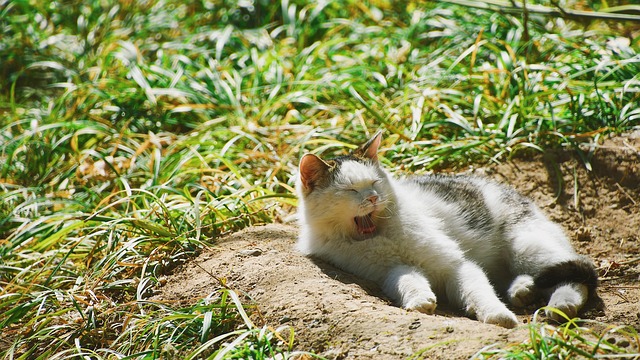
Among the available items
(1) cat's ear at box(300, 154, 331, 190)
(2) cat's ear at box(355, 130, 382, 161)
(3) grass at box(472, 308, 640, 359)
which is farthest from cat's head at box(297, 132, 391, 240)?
(3) grass at box(472, 308, 640, 359)

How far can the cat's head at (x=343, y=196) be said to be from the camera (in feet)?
11.2

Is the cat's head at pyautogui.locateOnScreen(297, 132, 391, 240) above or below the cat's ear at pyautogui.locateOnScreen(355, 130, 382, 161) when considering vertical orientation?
below

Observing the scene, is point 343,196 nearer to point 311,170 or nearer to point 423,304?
point 311,170

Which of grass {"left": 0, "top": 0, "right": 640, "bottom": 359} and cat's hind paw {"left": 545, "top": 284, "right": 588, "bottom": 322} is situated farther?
grass {"left": 0, "top": 0, "right": 640, "bottom": 359}

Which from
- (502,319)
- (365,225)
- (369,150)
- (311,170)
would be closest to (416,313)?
(502,319)

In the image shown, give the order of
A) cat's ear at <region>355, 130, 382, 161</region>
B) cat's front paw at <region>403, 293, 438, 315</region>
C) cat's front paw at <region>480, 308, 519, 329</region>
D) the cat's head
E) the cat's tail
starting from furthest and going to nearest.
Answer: cat's ear at <region>355, 130, 382, 161</region> < the cat's head < the cat's tail < cat's front paw at <region>403, 293, 438, 315</region> < cat's front paw at <region>480, 308, 519, 329</region>

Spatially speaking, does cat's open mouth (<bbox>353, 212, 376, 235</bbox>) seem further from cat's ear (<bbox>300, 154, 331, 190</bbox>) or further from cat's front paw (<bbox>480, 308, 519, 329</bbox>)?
cat's front paw (<bbox>480, 308, 519, 329</bbox>)

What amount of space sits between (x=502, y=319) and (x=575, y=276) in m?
0.60

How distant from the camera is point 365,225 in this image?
3512mm

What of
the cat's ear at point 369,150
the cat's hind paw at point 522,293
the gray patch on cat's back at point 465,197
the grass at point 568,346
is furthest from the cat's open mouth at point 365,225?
the grass at point 568,346

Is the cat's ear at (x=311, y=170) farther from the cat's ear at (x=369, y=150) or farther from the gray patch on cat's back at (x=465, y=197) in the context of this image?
the gray patch on cat's back at (x=465, y=197)

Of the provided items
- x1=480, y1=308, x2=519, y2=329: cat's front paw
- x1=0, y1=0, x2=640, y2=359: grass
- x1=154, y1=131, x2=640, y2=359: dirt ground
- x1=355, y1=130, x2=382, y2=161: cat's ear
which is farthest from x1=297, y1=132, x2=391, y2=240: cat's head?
x1=480, y1=308, x2=519, y2=329: cat's front paw

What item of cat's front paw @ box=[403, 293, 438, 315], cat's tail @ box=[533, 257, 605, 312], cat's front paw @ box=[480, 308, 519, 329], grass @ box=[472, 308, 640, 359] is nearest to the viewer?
grass @ box=[472, 308, 640, 359]

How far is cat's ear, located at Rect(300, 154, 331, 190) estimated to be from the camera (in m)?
3.49
